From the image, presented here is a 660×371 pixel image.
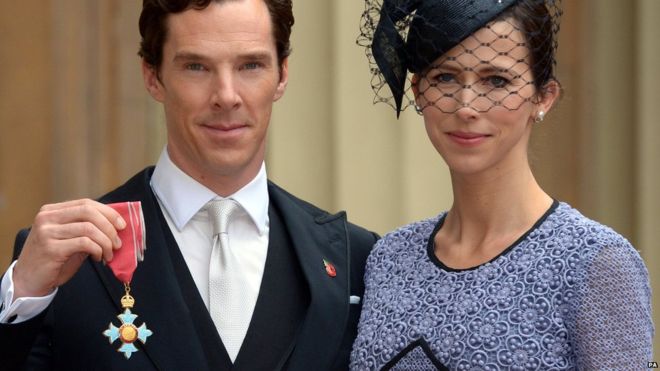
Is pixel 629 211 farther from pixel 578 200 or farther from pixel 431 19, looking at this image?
pixel 431 19

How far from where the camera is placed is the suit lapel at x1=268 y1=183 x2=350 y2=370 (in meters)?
3.48

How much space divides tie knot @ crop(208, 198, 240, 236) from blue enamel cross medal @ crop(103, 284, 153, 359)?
0.34m

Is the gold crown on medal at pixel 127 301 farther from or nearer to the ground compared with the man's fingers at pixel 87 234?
nearer to the ground

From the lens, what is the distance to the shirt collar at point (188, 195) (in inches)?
140

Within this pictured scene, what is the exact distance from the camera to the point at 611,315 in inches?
121

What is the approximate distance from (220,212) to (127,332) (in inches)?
17.3

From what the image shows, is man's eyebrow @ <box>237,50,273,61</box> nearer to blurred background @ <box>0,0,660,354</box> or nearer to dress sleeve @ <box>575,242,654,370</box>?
dress sleeve @ <box>575,242,654,370</box>

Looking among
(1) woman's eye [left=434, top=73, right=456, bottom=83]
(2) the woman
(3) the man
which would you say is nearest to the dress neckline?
(2) the woman

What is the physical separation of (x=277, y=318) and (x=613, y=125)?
223 centimetres

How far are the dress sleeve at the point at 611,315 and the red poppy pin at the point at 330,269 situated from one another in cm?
77

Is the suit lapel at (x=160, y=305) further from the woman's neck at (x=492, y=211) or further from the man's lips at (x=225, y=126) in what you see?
the woman's neck at (x=492, y=211)

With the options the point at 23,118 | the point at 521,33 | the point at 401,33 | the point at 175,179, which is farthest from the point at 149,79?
the point at 23,118

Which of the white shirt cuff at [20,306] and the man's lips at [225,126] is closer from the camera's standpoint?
the white shirt cuff at [20,306]

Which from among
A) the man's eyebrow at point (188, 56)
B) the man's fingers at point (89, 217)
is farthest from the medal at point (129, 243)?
the man's eyebrow at point (188, 56)
